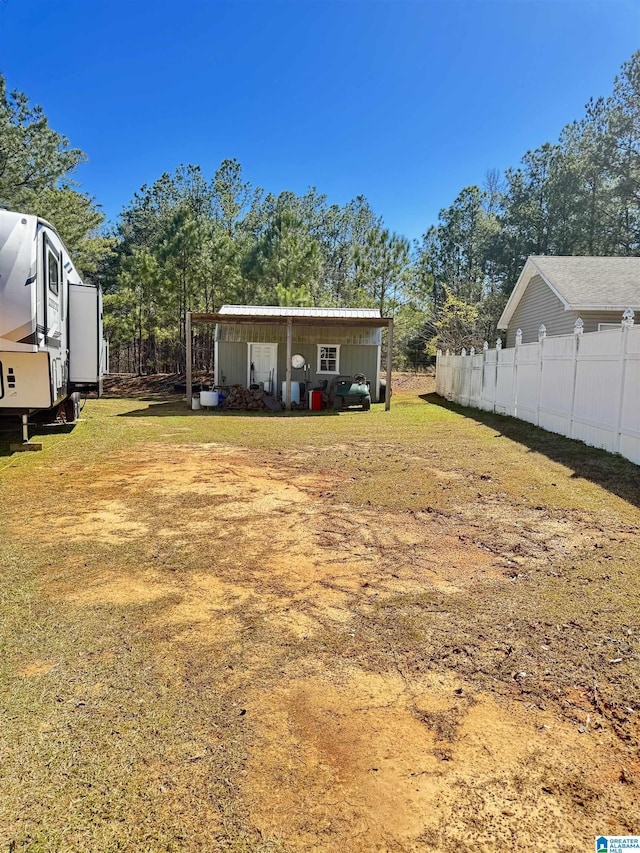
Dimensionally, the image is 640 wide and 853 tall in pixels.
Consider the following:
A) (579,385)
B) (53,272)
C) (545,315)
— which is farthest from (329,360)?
(53,272)

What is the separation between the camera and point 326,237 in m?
37.2

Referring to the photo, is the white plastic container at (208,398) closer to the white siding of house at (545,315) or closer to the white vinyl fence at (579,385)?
the white vinyl fence at (579,385)

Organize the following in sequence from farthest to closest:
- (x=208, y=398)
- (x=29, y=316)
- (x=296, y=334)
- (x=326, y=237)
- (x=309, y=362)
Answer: (x=326, y=237) < (x=309, y=362) < (x=296, y=334) < (x=208, y=398) < (x=29, y=316)

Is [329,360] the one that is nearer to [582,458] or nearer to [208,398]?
[208,398]

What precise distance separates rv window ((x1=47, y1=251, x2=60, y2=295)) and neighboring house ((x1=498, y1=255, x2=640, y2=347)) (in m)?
11.7

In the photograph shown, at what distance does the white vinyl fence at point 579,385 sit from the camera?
23.3ft

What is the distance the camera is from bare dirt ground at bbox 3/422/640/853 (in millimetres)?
1716

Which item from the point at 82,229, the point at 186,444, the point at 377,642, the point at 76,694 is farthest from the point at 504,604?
the point at 82,229

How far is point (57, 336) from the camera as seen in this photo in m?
7.79

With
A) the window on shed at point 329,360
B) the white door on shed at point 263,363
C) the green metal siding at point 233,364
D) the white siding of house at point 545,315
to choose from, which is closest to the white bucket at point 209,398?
the green metal siding at point 233,364

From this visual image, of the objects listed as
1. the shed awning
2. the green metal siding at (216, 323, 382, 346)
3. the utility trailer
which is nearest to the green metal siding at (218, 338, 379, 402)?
the green metal siding at (216, 323, 382, 346)

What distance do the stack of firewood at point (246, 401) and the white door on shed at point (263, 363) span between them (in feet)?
8.15

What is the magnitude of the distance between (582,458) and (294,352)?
492 inches

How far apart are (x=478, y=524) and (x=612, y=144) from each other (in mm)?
29786
